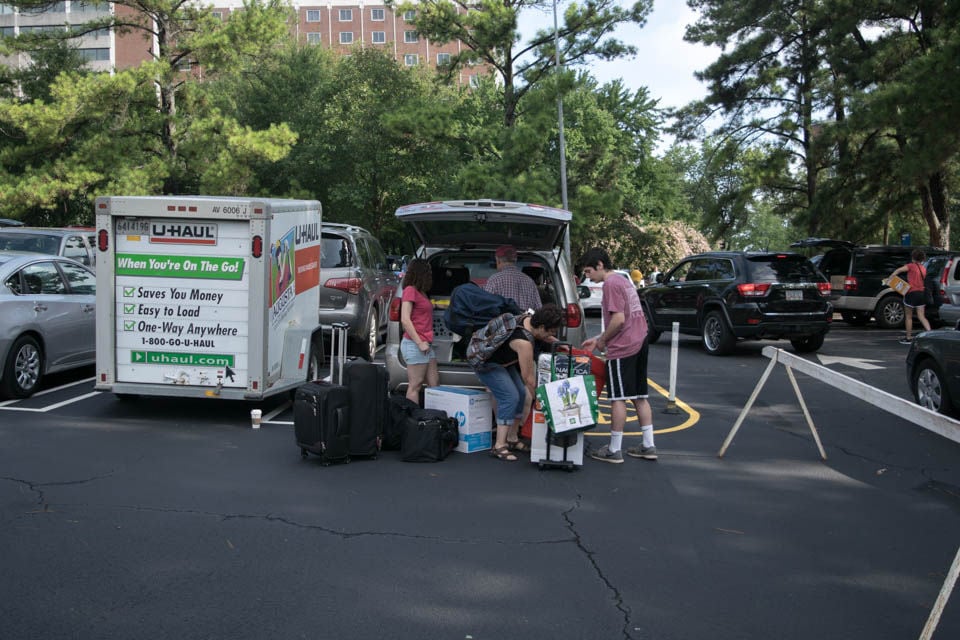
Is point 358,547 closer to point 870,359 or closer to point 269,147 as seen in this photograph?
point 870,359

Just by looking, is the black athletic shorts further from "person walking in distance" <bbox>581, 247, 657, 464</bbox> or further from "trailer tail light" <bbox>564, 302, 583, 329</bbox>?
"trailer tail light" <bbox>564, 302, 583, 329</bbox>

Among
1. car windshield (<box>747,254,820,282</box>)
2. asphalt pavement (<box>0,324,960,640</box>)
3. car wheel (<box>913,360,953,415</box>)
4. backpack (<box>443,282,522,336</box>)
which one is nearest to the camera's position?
asphalt pavement (<box>0,324,960,640</box>)

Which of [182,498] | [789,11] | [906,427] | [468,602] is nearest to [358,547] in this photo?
[468,602]

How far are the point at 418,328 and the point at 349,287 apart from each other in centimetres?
485

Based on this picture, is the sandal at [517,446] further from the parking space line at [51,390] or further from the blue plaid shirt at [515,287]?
the parking space line at [51,390]

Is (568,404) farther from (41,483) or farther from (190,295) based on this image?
(190,295)

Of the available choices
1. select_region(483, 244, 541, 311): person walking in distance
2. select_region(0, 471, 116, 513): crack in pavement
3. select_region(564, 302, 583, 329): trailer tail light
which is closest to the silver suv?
select_region(564, 302, 583, 329): trailer tail light

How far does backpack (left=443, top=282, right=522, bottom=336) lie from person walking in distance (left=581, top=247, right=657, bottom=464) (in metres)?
0.79

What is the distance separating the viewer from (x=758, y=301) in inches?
554

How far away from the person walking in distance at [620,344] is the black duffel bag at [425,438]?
1381 mm

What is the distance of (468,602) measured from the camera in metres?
4.20

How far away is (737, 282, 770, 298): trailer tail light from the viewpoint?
46.1ft

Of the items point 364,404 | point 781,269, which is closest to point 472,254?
point 364,404

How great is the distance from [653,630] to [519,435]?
13.9 feet
